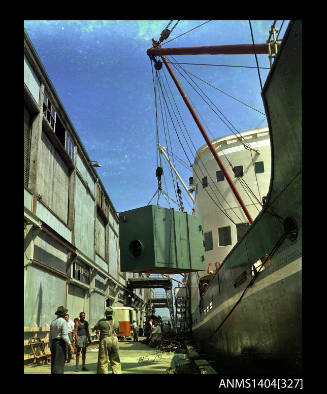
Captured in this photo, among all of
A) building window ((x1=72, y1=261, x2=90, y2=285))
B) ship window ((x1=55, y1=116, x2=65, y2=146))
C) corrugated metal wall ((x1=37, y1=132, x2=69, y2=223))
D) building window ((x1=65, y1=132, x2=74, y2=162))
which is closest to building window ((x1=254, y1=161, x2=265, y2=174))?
building window ((x1=65, y1=132, x2=74, y2=162))

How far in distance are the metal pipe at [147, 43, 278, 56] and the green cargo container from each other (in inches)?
283

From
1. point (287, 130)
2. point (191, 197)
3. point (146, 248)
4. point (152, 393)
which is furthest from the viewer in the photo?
point (191, 197)

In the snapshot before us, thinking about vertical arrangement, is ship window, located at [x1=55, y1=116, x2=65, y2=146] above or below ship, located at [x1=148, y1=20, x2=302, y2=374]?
above

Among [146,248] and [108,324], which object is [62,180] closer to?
[146,248]

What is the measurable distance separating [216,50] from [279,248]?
32.4 ft

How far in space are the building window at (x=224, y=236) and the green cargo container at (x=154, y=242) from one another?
11.2 meters

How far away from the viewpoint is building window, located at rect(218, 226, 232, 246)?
2070 cm

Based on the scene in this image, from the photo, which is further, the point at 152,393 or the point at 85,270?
the point at 85,270

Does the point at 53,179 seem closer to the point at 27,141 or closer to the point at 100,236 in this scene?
the point at 27,141

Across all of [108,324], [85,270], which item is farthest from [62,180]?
[108,324]

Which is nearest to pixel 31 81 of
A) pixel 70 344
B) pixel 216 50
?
pixel 216 50

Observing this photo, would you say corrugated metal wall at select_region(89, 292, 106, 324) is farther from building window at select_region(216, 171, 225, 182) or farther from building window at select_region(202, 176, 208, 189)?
building window at select_region(216, 171, 225, 182)
